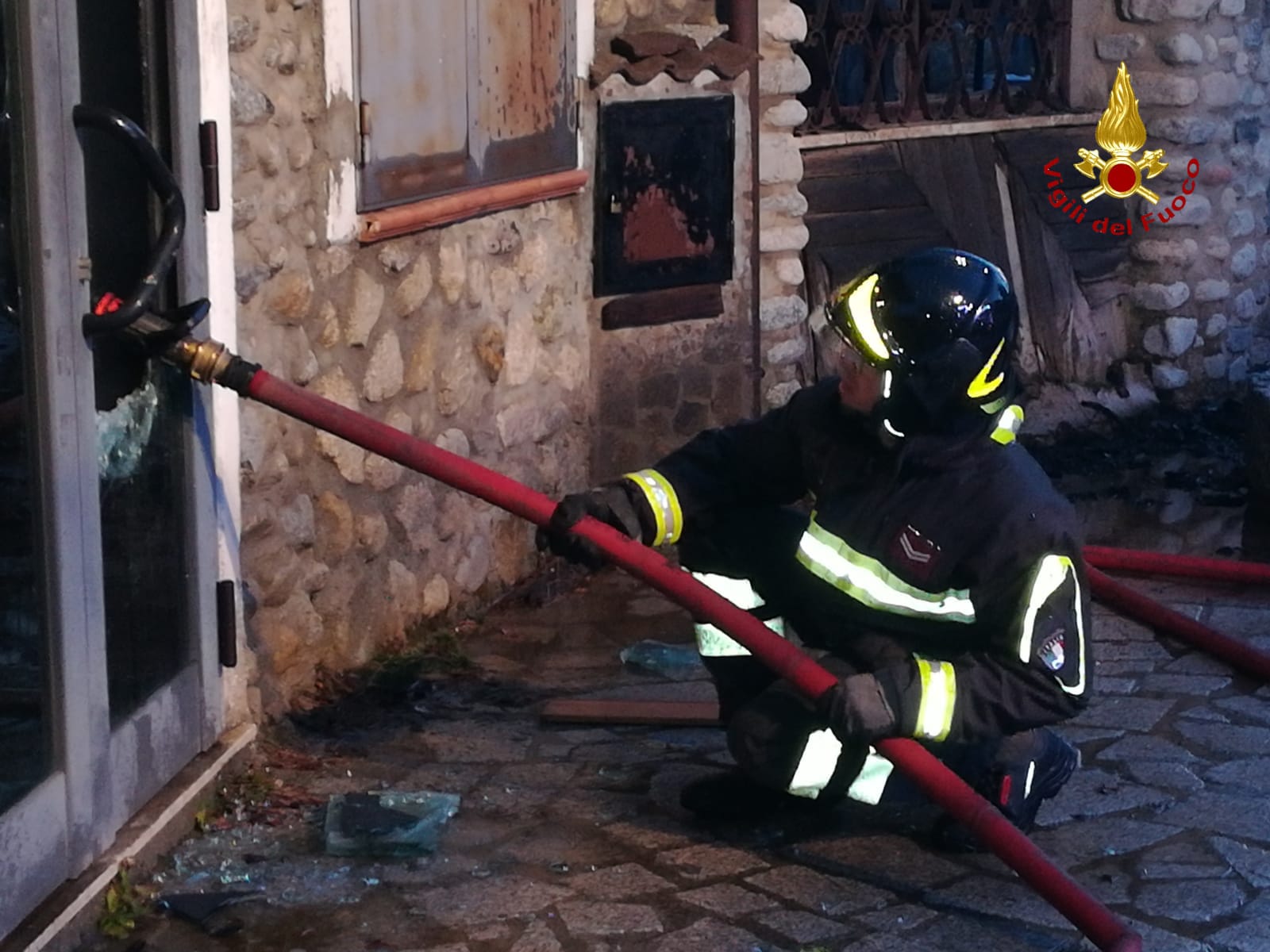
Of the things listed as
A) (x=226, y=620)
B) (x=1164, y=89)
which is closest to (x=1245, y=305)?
(x=1164, y=89)

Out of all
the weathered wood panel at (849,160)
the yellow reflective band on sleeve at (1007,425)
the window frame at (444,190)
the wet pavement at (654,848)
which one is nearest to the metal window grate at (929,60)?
the weathered wood panel at (849,160)

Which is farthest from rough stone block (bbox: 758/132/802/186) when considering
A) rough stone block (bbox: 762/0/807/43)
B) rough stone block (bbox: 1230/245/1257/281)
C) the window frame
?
rough stone block (bbox: 1230/245/1257/281)

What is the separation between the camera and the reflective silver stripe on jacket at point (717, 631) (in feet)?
14.0

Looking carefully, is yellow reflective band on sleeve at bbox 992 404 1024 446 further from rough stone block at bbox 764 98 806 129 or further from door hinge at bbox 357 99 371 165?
rough stone block at bbox 764 98 806 129

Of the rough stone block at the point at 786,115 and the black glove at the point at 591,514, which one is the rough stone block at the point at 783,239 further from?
the black glove at the point at 591,514

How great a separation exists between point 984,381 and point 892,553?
42 centimetres

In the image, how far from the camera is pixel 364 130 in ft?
16.4

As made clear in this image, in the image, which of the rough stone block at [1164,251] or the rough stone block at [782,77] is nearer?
the rough stone block at [782,77]

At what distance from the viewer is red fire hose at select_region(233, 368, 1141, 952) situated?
140 inches

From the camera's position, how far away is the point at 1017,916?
3.90 meters

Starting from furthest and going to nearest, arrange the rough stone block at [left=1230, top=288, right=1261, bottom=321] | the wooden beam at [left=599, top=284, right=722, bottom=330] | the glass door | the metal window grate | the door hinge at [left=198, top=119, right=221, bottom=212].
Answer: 1. the rough stone block at [left=1230, top=288, right=1261, bottom=321]
2. the metal window grate
3. the wooden beam at [left=599, top=284, right=722, bottom=330]
4. the door hinge at [left=198, top=119, right=221, bottom=212]
5. the glass door

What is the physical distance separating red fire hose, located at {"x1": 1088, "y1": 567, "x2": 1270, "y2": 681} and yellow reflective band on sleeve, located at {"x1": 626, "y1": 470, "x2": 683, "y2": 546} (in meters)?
1.98

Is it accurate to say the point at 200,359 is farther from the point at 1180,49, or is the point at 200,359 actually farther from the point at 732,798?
the point at 1180,49

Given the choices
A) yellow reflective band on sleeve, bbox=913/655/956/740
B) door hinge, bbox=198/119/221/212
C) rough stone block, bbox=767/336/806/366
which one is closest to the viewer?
yellow reflective band on sleeve, bbox=913/655/956/740
